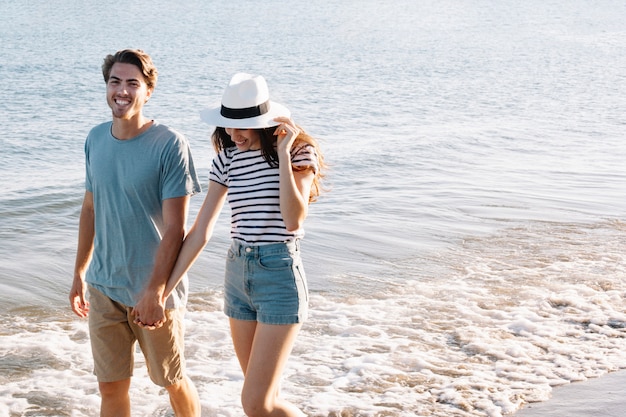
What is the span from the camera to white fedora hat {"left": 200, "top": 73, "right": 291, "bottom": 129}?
381 centimetres

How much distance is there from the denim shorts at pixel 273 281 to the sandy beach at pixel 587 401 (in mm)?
2219

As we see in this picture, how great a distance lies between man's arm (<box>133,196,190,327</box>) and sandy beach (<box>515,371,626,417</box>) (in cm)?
256

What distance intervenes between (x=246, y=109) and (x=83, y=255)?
1.15 meters

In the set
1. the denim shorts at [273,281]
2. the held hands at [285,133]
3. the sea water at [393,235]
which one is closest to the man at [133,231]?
the denim shorts at [273,281]

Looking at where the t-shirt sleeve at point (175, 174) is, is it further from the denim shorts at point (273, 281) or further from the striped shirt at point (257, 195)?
the denim shorts at point (273, 281)

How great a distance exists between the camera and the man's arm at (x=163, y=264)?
→ 3.86m

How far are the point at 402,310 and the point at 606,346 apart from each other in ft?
5.74

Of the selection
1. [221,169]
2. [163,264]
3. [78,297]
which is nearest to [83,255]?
[78,297]

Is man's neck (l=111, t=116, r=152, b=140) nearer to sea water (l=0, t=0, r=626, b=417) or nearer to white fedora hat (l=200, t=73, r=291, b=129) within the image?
white fedora hat (l=200, t=73, r=291, b=129)

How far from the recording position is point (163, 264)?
3.89 metres

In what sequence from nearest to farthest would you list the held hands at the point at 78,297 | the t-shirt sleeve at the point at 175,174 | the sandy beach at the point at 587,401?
the t-shirt sleeve at the point at 175,174, the held hands at the point at 78,297, the sandy beach at the point at 587,401

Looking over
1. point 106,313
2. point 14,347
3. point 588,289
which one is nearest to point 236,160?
point 106,313

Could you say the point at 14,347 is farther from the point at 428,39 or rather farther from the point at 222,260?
the point at 428,39

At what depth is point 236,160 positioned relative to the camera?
3.90 m
